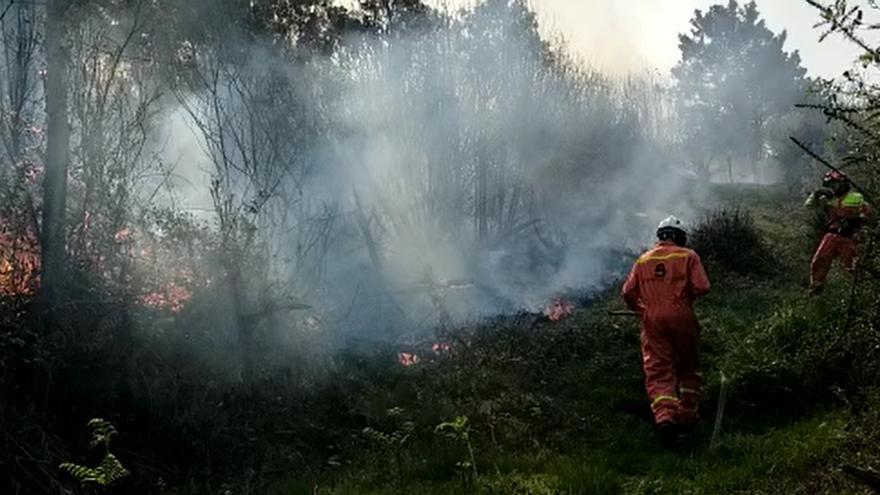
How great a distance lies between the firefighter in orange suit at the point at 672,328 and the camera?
7.01 metres

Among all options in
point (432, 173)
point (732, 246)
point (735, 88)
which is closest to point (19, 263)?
point (432, 173)

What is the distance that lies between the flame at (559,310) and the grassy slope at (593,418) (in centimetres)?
125

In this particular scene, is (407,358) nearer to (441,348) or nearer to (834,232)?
(441,348)

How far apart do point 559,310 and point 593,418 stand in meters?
5.60

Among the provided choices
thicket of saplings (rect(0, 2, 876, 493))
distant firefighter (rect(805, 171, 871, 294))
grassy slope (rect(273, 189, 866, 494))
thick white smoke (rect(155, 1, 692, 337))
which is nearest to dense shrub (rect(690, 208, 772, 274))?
thick white smoke (rect(155, 1, 692, 337))

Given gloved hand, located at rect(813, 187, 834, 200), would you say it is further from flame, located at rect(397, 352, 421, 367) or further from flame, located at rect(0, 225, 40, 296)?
flame, located at rect(0, 225, 40, 296)

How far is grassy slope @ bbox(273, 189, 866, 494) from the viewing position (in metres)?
5.48

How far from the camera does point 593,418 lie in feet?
24.4

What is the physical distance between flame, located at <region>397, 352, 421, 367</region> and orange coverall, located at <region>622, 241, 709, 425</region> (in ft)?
10.2

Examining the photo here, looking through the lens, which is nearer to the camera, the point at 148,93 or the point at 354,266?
the point at 148,93

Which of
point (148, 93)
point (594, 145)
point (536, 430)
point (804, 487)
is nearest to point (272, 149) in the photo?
point (148, 93)

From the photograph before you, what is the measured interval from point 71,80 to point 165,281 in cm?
222

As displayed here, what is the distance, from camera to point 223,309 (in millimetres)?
8711

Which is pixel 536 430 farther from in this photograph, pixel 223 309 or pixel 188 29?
pixel 188 29
